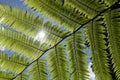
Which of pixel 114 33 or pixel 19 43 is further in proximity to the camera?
pixel 19 43

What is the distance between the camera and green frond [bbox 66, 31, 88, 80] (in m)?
2.21

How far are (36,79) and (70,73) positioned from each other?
0.35 m

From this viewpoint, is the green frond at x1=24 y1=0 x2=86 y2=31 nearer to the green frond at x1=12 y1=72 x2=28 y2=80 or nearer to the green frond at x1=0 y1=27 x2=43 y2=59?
the green frond at x1=0 y1=27 x2=43 y2=59

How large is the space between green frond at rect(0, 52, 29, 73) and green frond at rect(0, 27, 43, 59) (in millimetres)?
76

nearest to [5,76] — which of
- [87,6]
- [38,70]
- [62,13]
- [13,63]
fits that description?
[13,63]

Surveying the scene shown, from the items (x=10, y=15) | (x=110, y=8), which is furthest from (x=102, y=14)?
Result: (x=10, y=15)

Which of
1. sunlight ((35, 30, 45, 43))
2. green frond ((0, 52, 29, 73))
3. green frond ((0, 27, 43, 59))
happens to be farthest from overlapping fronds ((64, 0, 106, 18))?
green frond ((0, 52, 29, 73))

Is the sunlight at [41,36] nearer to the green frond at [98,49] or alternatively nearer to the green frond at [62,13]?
the green frond at [62,13]

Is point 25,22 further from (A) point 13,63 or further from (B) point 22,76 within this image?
(B) point 22,76

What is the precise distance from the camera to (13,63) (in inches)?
91.2

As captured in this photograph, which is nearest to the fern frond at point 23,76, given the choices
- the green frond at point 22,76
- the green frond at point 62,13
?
the green frond at point 22,76

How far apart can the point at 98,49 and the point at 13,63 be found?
887mm

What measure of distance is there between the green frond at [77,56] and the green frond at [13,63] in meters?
0.48

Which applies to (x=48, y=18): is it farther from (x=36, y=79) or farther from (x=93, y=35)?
(x=36, y=79)
